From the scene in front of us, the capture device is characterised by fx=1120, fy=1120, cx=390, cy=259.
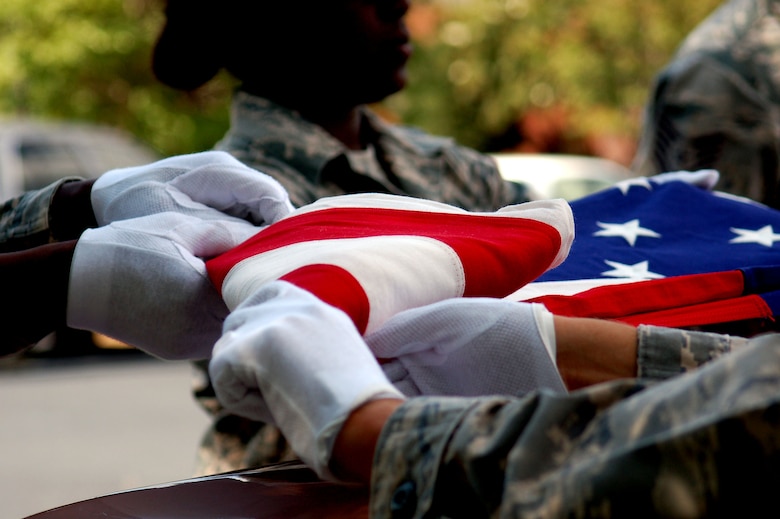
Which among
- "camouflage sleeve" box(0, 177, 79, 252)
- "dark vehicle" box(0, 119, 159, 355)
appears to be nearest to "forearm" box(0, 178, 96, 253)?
"camouflage sleeve" box(0, 177, 79, 252)

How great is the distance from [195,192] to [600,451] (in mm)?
657

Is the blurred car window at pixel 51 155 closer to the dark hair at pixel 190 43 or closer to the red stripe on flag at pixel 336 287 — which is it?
the dark hair at pixel 190 43

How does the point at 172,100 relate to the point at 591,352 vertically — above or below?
below

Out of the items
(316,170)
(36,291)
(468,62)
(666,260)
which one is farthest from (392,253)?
(468,62)

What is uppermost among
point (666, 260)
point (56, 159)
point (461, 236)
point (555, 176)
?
point (461, 236)

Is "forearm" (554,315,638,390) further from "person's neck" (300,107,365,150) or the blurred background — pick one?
the blurred background

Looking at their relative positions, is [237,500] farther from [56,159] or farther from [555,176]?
[555,176]

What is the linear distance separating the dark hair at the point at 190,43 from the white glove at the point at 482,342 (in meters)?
1.30

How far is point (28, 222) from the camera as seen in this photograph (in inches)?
50.8

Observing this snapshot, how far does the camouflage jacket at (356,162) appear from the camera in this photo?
2006mm

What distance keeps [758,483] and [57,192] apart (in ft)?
2.98

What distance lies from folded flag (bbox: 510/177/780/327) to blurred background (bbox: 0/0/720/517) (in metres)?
4.67

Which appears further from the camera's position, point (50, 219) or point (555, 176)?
point (555, 176)

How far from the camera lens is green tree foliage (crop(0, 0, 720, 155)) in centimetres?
1262
